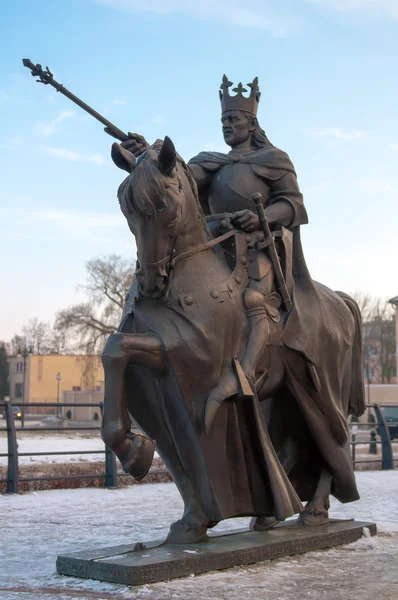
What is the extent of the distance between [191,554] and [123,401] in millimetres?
1079

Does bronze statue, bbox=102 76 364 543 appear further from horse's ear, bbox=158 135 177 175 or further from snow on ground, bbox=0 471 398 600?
snow on ground, bbox=0 471 398 600

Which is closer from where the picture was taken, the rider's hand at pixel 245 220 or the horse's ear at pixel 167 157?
the horse's ear at pixel 167 157

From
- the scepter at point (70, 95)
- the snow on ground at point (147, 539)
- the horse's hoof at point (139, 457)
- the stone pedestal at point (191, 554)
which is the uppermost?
the scepter at point (70, 95)

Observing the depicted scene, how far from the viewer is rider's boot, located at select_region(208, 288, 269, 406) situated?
561cm

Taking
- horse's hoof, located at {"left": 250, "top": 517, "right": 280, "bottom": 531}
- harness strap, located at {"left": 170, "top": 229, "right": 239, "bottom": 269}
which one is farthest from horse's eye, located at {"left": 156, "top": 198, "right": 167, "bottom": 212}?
horse's hoof, located at {"left": 250, "top": 517, "right": 280, "bottom": 531}

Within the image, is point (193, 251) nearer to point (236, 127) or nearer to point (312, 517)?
point (236, 127)

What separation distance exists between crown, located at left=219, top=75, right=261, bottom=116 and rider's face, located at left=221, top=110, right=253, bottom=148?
5cm

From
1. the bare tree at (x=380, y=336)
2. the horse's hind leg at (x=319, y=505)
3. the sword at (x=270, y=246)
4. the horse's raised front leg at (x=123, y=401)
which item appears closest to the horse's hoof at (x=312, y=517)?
the horse's hind leg at (x=319, y=505)

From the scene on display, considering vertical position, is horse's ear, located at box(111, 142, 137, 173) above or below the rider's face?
below

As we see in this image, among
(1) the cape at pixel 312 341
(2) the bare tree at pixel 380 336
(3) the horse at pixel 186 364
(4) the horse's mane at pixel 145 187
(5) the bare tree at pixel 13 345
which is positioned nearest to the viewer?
(4) the horse's mane at pixel 145 187

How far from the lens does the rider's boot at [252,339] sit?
5.61 m

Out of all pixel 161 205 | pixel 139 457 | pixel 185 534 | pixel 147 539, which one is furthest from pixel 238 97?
pixel 147 539

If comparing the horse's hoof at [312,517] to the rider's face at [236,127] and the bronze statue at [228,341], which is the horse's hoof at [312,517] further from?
the rider's face at [236,127]

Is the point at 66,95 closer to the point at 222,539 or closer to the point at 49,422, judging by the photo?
the point at 222,539
